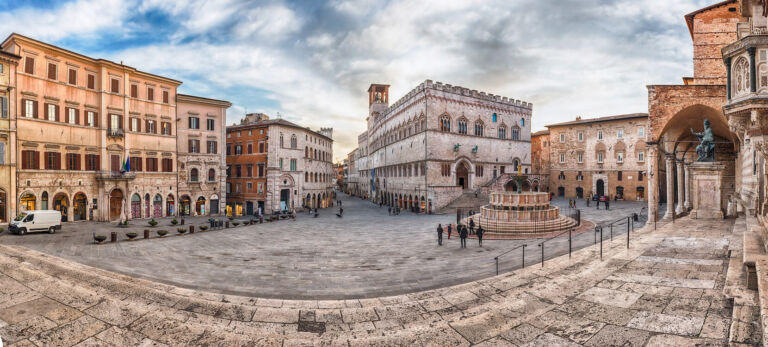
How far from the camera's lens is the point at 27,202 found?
25844mm

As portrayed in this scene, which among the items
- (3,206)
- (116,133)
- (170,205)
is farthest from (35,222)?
(170,205)

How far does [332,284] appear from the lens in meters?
11.4

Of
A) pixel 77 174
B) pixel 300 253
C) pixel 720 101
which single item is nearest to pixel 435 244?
pixel 300 253

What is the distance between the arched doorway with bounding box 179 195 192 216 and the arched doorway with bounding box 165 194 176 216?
706 millimetres

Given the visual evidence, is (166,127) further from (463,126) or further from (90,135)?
(463,126)

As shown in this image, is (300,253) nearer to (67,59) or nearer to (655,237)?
(655,237)

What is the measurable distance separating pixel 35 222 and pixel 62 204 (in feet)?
25.5

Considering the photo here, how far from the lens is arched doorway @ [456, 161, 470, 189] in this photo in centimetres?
4584

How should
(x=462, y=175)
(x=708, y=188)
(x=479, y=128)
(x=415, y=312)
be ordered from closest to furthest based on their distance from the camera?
(x=415, y=312) < (x=708, y=188) < (x=462, y=175) < (x=479, y=128)

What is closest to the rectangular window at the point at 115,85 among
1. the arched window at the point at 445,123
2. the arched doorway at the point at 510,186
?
the arched window at the point at 445,123

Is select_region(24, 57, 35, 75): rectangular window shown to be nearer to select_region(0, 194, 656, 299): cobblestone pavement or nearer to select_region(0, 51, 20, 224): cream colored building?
select_region(0, 51, 20, 224): cream colored building

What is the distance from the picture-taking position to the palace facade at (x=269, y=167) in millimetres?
40312

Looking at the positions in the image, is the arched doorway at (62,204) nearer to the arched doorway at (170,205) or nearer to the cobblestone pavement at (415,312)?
the arched doorway at (170,205)

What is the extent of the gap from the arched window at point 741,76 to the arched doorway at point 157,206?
134 ft
